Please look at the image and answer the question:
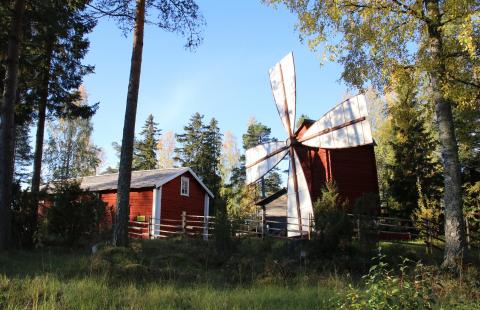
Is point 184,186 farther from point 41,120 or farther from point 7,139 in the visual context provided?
point 7,139

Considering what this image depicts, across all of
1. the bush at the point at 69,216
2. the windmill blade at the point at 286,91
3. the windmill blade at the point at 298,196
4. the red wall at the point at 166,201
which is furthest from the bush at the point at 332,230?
the red wall at the point at 166,201

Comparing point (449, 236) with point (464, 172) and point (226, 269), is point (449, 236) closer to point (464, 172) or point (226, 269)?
point (226, 269)

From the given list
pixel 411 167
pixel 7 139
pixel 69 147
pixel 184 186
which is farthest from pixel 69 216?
pixel 69 147

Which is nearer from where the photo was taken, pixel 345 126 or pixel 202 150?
pixel 345 126

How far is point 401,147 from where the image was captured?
24625mm

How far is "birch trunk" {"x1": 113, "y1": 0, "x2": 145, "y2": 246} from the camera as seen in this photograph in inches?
451

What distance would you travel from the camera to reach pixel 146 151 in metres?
53.0

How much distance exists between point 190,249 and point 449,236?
23.2ft

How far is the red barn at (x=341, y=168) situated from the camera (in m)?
20.5

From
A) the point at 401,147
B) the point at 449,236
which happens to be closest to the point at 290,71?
the point at 401,147

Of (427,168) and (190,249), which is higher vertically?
(427,168)

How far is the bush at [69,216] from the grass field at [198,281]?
83 cm

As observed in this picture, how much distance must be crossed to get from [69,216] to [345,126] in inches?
405

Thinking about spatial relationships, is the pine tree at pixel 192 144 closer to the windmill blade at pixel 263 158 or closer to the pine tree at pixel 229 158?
the pine tree at pixel 229 158
